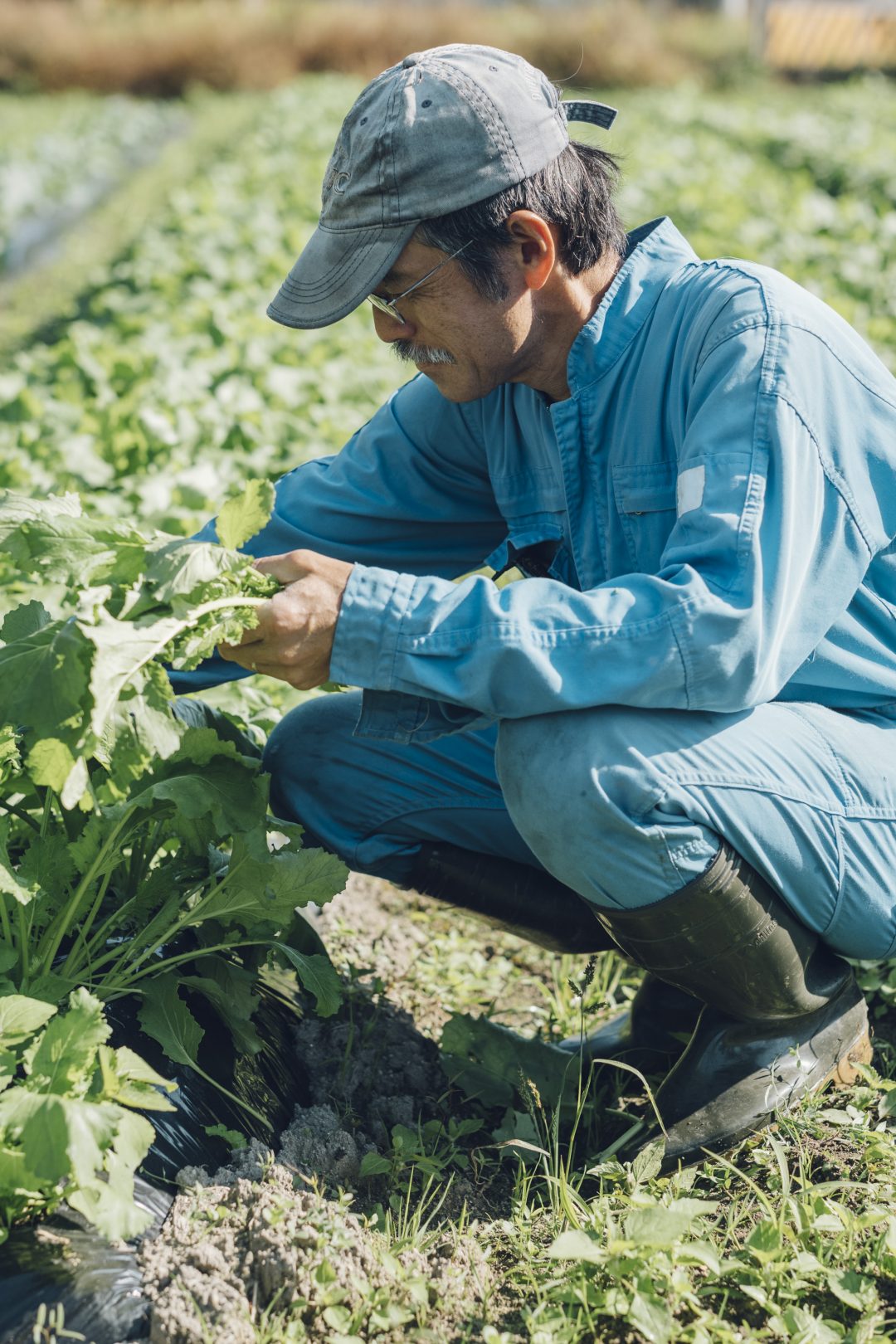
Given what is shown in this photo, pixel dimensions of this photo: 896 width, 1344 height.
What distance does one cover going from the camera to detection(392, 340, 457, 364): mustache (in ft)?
6.86

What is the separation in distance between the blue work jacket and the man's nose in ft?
0.83

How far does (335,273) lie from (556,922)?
43.7 inches

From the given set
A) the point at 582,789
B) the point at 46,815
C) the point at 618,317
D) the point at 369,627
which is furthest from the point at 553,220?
the point at 46,815

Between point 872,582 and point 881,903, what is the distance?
46 centimetres

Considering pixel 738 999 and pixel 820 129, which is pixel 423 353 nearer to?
pixel 738 999

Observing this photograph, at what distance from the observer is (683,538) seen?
185cm

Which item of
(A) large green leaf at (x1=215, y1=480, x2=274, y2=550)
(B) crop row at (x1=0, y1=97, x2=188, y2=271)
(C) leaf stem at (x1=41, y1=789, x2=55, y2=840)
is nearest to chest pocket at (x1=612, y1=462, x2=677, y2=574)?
(A) large green leaf at (x1=215, y1=480, x2=274, y2=550)

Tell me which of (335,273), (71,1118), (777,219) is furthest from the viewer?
(777,219)

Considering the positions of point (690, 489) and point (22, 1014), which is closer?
point (22, 1014)

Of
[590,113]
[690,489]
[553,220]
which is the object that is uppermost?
[590,113]

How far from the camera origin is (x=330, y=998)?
204cm

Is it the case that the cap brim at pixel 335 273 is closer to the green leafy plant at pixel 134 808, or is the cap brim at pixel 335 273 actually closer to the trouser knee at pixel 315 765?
the green leafy plant at pixel 134 808

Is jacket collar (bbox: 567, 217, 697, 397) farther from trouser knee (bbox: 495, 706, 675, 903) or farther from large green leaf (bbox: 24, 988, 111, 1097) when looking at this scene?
large green leaf (bbox: 24, 988, 111, 1097)

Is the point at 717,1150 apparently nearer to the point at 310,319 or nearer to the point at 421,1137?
the point at 421,1137
